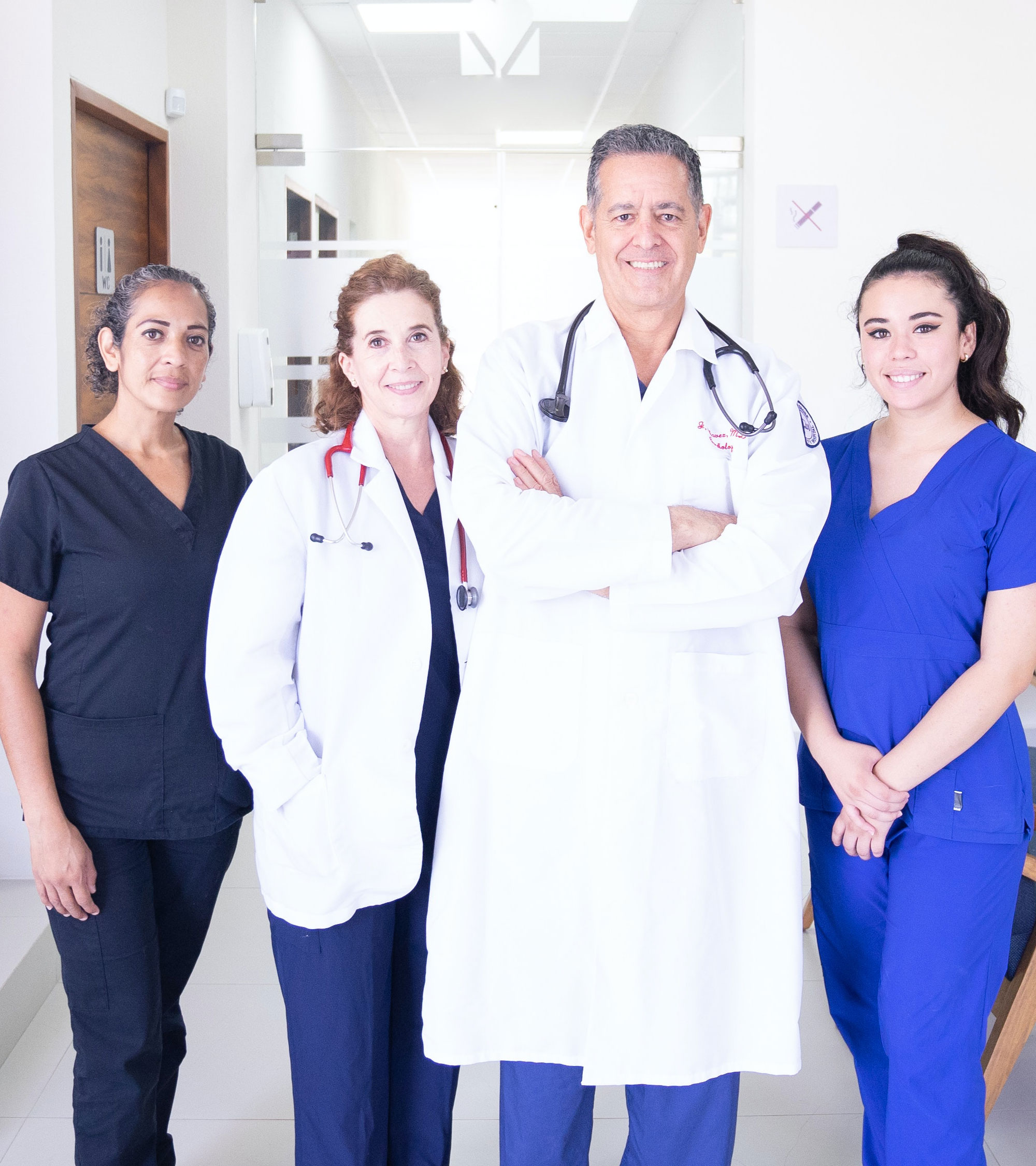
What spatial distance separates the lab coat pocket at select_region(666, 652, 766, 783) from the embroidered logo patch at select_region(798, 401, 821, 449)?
0.32 metres

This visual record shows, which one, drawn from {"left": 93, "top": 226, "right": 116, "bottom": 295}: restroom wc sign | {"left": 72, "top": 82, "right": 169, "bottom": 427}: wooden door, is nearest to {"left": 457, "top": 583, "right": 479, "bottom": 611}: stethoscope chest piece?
{"left": 72, "top": 82, "right": 169, "bottom": 427}: wooden door

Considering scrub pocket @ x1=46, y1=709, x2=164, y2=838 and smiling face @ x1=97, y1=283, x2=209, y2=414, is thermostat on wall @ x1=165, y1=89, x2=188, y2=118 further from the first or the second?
scrub pocket @ x1=46, y1=709, x2=164, y2=838

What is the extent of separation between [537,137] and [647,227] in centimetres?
338

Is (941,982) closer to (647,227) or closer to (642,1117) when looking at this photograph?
(642,1117)

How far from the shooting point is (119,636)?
5.05 feet

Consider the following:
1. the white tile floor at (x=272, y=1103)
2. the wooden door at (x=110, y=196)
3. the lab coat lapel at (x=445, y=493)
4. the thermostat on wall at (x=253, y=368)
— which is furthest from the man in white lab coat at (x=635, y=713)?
the thermostat on wall at (x=253, y=368)

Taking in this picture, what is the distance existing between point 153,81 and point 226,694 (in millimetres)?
3115

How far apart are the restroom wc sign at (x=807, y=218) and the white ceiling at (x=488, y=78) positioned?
989 mm

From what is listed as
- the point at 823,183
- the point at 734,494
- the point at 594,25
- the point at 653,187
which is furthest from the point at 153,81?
the point at 734,494

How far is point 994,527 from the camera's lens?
1500 millimetres

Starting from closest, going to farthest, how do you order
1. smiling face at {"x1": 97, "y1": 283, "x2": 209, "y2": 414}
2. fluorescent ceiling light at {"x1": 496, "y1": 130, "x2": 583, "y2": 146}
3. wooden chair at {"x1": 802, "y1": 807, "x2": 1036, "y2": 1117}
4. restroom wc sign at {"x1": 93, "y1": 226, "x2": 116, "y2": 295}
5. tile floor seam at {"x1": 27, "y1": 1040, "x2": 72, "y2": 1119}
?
smiling face at {"x1": 97, "y1": 283, "x2": 209, "y2": 414} → wooden chair at {"x1": 802, "y1": 807, "x2": 1036, "y2": 1117} → tile floor seam at {"x1": 27, "y1": 1040, "x2": 72, "y2": 1119} → restroom wc sign at {"x1": 93, "y1": 226, "x2": 116, "y2": 295} → fluorescent ceiling light at {"x1": 496, "y1": 130, "x2": 583, "y2": 146}

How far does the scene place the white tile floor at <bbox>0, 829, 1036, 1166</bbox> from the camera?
1.90 m

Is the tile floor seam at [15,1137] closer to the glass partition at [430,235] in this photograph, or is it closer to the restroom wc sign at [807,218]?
the glass partition at [430,235]

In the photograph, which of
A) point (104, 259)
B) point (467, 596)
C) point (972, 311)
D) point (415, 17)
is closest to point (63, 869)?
point (467, 596)
